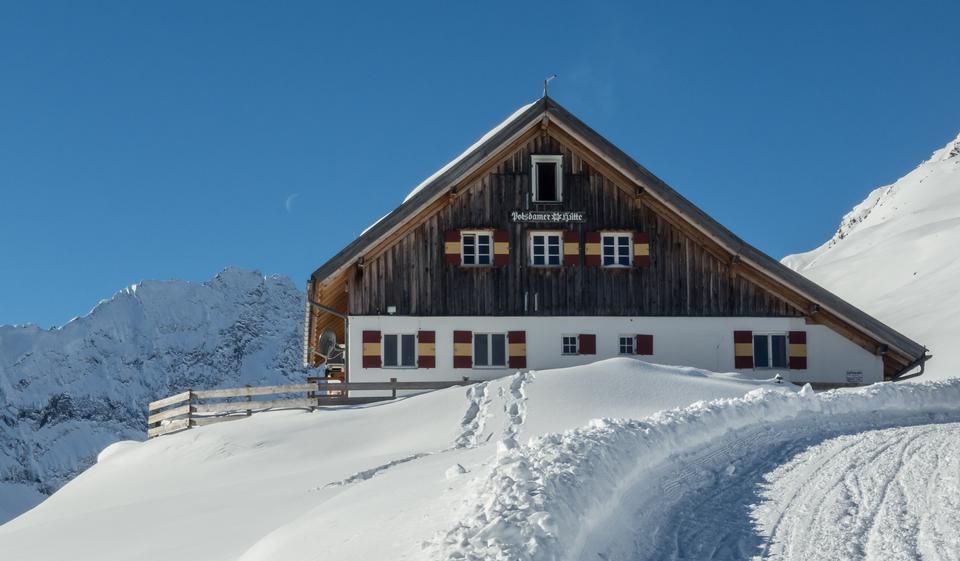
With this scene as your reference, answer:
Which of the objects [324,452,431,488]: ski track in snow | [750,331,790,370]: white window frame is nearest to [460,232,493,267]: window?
[750,331,790,370]: white window frame

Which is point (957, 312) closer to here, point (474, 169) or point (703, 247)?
point (703, 247)

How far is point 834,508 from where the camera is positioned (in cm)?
1183

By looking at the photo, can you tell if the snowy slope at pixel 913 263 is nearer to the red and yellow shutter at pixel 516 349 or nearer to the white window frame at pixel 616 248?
the white window frame at pixel 616 248

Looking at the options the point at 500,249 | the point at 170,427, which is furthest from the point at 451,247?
the point at 170,427

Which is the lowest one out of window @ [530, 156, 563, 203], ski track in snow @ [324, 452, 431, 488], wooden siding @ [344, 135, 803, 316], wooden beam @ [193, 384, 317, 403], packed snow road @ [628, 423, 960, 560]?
ski track in snow @ [324, 452, 431, 488]

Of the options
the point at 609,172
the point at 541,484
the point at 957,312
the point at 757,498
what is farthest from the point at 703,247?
the point at 957,312

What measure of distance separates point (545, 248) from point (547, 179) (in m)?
1.79

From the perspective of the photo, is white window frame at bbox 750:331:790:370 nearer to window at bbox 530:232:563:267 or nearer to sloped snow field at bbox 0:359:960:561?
sloped snow field at bbox 0:359:960:561

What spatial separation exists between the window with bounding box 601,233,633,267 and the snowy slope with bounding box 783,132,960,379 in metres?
23.1

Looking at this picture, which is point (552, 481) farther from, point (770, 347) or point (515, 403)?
point (770, 347)

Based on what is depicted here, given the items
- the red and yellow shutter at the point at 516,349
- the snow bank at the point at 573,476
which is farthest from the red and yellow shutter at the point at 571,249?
the snow bank at the point at 573,476

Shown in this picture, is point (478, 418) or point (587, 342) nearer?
point (478, 418)

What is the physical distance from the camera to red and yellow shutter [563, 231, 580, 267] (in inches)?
1235

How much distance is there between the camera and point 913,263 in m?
92.5
